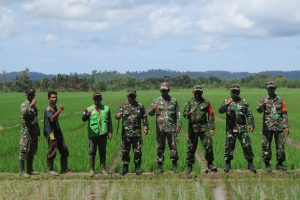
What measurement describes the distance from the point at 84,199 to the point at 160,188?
1613 millimetres

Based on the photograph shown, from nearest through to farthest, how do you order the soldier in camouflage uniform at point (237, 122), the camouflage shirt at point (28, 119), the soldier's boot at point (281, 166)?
1. the camouflage shirt at point (28, 119)
2. the soldier in camouflage uniform at point (237, 122)
3. the soldier's boot at point (281, 166)

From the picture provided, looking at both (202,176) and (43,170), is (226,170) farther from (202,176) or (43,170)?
(43,170)

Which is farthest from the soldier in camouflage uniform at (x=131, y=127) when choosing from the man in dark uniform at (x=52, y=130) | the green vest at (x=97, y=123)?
the man in dark uniform at (x=52, y=130)

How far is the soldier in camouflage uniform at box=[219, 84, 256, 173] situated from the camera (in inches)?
457

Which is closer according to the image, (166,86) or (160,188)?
(160,188)

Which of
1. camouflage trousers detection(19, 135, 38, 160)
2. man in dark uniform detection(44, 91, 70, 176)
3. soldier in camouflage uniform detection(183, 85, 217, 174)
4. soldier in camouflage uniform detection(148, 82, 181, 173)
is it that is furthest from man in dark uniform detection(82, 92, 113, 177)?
soldier in camouflage uniform detection(183, 85, 217, 174)

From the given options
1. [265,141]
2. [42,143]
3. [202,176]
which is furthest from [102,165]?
[42,143]

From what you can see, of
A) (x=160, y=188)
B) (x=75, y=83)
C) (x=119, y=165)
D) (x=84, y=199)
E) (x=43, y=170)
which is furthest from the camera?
(x=75, y=83)

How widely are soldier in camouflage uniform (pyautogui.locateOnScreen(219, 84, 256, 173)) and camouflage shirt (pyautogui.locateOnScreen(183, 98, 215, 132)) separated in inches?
13.0

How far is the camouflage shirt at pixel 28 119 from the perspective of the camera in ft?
37.7

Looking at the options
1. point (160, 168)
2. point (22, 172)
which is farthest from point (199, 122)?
point (22, 172)

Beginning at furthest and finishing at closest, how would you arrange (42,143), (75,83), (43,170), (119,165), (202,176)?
(75,83) → (42,143) → (119,165) → (43,170) → (202,176)

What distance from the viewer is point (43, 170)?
483 inches

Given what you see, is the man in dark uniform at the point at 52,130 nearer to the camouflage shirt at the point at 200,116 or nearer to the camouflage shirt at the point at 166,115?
the camouflage shirt at the point at 166,115
